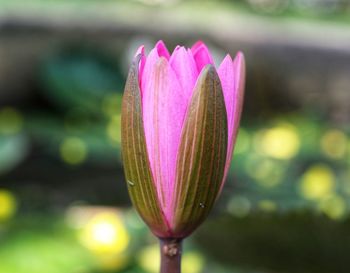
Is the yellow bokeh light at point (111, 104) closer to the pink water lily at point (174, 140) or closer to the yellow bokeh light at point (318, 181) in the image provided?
the yellow bokeh light at point (318, 181)

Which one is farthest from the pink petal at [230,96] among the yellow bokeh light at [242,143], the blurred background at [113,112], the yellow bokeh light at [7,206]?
the yellow bokeh light at [242,143]

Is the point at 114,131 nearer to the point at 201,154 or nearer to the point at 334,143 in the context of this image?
the point at 334,143

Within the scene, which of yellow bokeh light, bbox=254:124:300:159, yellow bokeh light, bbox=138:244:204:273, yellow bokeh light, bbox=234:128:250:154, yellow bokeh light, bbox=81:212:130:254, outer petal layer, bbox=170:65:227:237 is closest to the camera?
outer petal layer, bbox=170:65:227:237

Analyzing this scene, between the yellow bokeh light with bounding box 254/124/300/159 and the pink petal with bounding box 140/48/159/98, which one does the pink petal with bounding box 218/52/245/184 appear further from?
the yellow bokeh light with bounding box 254/124/300/159

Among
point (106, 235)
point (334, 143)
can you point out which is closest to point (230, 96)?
point (106, 235)

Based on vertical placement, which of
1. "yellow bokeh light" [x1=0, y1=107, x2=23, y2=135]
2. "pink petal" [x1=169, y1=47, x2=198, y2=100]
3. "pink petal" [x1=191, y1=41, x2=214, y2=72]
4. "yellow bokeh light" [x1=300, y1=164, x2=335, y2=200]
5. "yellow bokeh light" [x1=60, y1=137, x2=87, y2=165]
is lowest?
"pink petal" [x1=169, y1=47, x2=198, y2=100]

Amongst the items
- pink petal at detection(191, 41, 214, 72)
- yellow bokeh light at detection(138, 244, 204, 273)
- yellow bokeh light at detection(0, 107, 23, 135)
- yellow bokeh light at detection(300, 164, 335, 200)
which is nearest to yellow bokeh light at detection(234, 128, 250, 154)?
yellow bokeh light at detection(300, 164, 335, 200)

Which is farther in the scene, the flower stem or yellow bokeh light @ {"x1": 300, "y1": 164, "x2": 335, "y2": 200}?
yellow bokeh light @ {"x1": 300, "y1": 164, "x2": 335, "y2": 200}
